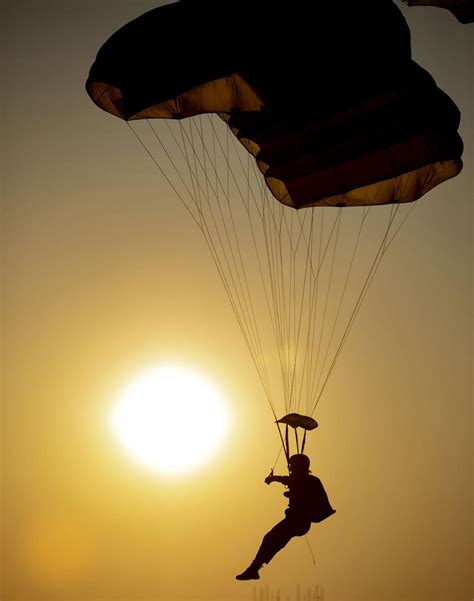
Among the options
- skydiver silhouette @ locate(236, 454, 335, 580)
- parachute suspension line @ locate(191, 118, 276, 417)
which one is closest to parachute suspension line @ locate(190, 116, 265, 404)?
parachute suspension line @ locate(191, 118, 276, 417)

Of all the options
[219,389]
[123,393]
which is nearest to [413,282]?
[219,389]

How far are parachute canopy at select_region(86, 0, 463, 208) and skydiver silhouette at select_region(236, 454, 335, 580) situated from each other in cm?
304

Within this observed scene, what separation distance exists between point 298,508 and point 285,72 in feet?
12.4

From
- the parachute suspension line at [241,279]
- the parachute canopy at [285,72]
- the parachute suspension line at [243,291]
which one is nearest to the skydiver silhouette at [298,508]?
the parachute canopy at [285,72]

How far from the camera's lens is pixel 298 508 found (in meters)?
6.83

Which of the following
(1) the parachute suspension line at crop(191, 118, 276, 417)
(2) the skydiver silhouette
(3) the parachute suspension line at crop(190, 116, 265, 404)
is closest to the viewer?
(2) the skydiver silhouette

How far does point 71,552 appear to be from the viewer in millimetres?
12758

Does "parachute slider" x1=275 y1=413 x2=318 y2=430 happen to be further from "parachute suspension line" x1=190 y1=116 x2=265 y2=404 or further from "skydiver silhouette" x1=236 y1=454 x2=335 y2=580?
"parachute suspension line" x1=190 y1=116 x2=265 y2=404

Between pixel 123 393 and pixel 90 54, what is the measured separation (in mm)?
5876

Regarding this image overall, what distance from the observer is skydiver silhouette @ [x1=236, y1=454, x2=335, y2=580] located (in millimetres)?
6809

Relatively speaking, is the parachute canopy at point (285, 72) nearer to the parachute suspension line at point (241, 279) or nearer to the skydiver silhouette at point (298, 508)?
the skydiver silhouette at point (298, 508)

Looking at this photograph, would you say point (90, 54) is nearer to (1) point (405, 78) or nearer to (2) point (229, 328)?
(2) point (229, 328)

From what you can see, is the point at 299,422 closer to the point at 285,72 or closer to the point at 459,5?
the point at 285,72

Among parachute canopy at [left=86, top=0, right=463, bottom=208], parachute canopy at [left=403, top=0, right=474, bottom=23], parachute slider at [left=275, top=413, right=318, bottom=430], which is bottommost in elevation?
parachute slider at [left=275, top=413, right=318, bottom=430]
